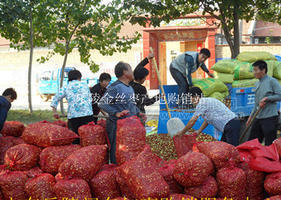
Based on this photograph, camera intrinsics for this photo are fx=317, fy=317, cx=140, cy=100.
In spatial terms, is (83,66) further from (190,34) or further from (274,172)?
(274,172)

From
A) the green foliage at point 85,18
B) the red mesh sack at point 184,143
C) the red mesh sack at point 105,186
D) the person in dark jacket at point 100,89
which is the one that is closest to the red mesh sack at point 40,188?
the red mesh sack at point 105,186

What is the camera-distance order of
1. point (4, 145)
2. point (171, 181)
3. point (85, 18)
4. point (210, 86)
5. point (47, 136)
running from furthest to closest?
point (85, 18) < point (210, 86) < point (4, 145) < point (47, 136) < point (171, 181)

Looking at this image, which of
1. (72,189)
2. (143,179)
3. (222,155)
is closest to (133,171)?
(143,179)

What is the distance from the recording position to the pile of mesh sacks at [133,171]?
2.49m

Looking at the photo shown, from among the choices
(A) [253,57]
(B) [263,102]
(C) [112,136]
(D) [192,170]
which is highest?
(A) [253,57]

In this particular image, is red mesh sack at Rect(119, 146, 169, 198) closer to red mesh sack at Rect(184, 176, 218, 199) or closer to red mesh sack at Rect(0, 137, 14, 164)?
red mesh sack at Rect(184, 176, 218, 199)

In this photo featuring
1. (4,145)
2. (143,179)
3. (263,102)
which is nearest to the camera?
(143,179)

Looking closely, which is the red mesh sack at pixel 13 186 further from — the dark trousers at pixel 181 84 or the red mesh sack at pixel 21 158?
the dark trousers at pixel 181 84

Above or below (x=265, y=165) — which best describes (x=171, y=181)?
below

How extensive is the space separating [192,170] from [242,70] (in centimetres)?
456

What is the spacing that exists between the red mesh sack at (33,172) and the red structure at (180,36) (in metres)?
16.4

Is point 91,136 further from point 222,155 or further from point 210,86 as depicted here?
point 210,86

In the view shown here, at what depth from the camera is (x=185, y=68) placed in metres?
6.15

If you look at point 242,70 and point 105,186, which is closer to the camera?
point 105,186
